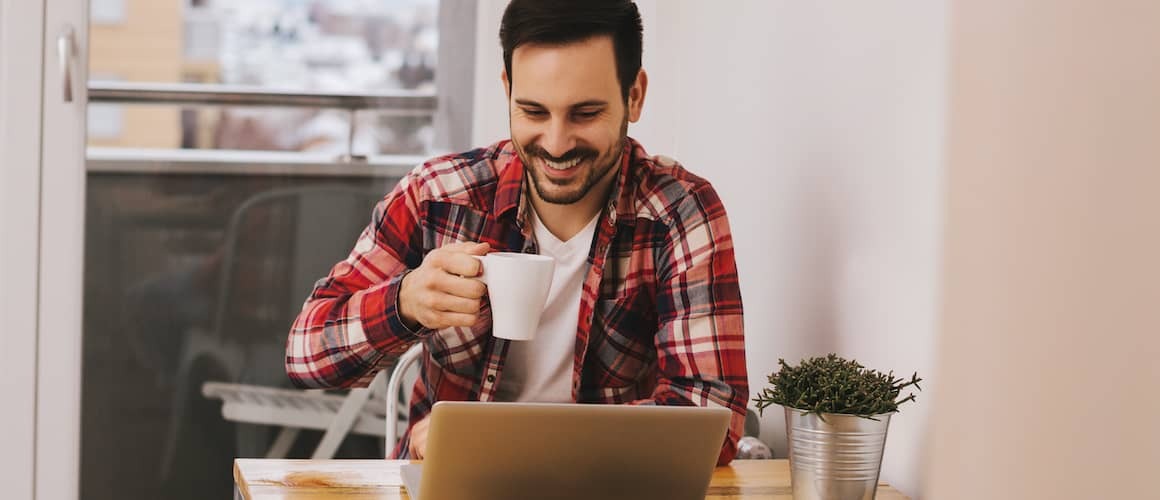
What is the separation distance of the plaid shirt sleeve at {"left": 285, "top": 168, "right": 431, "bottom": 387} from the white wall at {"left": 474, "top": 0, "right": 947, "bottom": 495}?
22.3 inches

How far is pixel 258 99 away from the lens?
2574 millimetres

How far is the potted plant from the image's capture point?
1.19 metres

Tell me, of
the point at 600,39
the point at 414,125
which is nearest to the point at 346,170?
the point at 414,125

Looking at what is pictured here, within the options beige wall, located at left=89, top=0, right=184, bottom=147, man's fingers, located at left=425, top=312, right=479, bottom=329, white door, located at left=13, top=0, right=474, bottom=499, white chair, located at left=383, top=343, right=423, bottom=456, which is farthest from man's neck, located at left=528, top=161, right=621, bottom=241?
beige wall, located at left=89, top=0, right=184, bottom=147

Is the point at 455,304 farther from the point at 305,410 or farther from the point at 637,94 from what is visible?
the point at 305,410

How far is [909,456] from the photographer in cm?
141

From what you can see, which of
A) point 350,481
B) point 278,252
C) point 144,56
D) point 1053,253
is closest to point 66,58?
point 144,56

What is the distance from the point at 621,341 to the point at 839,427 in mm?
524

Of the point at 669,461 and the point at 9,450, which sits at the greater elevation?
the point at 669,461

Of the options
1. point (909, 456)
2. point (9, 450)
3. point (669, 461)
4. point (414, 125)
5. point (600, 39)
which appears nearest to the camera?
point (669, 461)

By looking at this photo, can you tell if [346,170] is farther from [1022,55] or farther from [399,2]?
[1022,55]

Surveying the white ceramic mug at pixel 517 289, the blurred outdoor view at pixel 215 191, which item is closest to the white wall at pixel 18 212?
the blurred outdoor view at pixel 215 191

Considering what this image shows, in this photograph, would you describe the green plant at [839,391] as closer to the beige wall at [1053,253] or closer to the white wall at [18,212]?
the beige wall at [1053,253]

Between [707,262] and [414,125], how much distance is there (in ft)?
4.06
